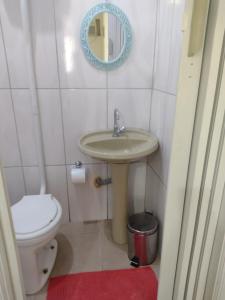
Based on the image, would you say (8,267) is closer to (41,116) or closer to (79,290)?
(79,290)

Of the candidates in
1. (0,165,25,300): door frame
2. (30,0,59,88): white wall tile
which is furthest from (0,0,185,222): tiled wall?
(0,165,25,300): door frame

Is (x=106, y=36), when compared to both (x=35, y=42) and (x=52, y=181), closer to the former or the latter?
(x=35, y=42)

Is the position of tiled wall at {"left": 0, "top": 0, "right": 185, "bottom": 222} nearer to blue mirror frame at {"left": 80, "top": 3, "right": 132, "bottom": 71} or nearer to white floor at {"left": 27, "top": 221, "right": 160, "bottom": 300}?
blue mirror frame at {"left": 80, "top": 3, "right": 132, "bottom": 71}

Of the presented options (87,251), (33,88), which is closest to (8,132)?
(33,88)

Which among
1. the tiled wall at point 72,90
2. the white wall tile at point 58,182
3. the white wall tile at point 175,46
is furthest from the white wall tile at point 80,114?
the white wall tile at point 175,46

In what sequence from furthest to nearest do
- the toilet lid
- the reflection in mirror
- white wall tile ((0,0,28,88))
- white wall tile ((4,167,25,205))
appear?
white wall tile ((4,167,25,205)), the reflection in mirror, white wall tile ((0,0,28,88)), the toilet lid

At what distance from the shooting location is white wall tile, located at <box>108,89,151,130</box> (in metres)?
1.68

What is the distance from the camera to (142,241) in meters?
1.55

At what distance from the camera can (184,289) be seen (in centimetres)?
85

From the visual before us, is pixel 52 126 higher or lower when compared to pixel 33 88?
lower

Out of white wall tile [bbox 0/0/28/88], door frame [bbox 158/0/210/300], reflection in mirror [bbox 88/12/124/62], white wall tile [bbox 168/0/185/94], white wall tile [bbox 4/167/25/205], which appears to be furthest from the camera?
white wall tile [bbox 4/167/25/205]

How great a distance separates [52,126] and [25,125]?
0.20 meters

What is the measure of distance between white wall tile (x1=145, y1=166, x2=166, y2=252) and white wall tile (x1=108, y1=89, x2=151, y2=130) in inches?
16.8

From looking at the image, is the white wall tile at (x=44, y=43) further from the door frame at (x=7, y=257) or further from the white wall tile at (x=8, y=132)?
the door frame at (x=7, y=257)
